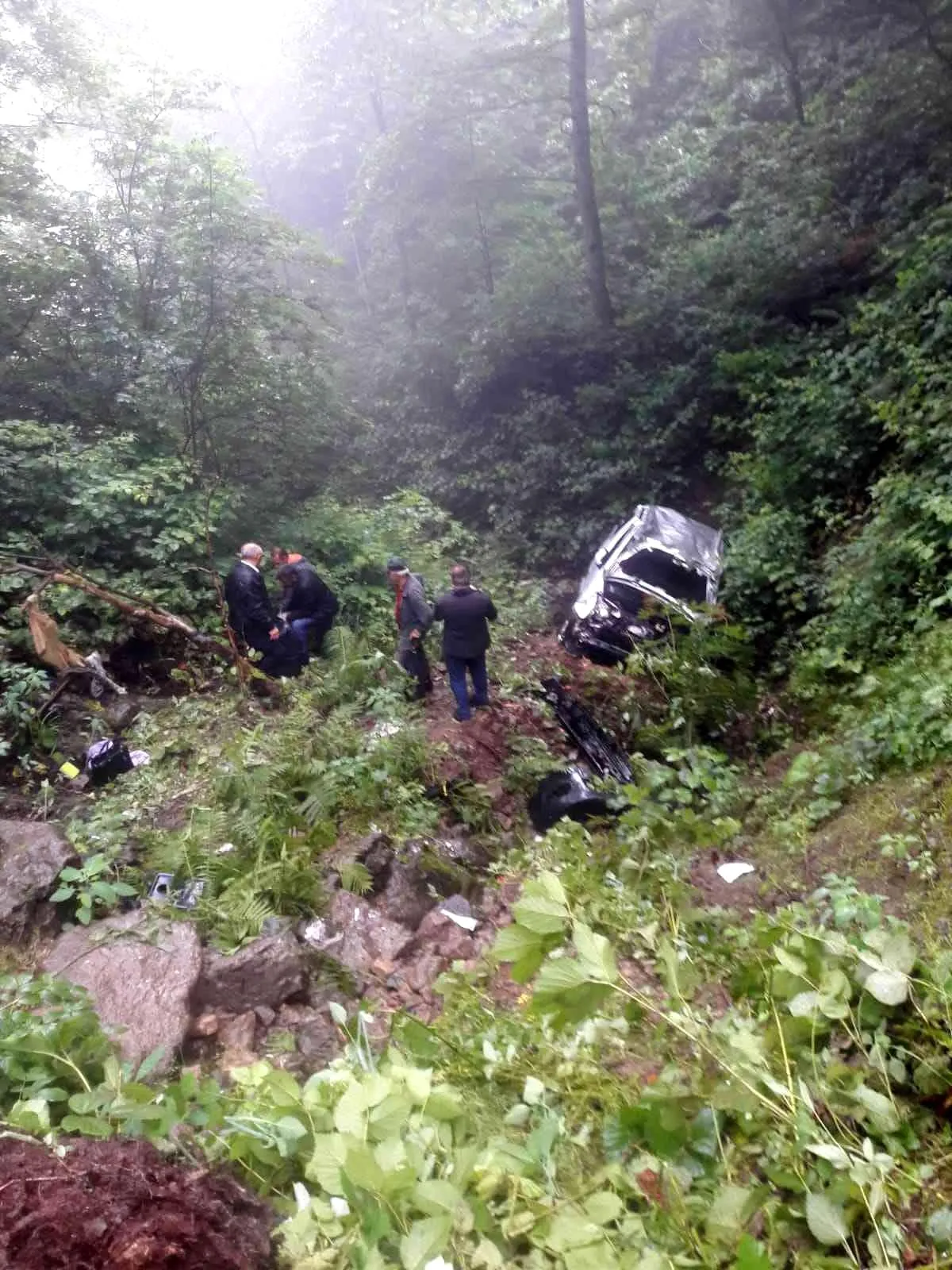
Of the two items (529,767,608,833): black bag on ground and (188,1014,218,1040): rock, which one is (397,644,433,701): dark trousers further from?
(188,1014,218,1040): rock

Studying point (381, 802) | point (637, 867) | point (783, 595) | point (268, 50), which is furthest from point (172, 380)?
point (268, 50)

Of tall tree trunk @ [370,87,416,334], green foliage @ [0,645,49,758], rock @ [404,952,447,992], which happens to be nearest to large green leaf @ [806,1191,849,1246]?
rock @ [404,952,447,992]

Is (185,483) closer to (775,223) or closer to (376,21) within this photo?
(775,223)

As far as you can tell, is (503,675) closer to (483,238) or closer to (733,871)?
(733,871)

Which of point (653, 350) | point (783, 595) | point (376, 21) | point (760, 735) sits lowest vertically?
point (760, 735)

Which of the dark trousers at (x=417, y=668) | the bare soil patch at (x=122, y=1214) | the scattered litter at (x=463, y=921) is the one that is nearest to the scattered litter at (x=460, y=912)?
the scattered litter at (x=463, y=921)

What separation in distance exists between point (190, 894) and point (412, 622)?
13.2ft

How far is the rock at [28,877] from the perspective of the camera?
4730 mm

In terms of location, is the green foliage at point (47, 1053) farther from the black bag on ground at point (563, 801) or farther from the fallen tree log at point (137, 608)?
the fallen tree log at point (137, 608)

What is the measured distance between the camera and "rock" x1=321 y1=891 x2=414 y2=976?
477 cm

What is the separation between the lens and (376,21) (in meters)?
22.0

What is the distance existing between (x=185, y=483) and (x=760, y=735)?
25.6ft

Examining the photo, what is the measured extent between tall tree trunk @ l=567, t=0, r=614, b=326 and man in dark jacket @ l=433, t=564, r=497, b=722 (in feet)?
29.2

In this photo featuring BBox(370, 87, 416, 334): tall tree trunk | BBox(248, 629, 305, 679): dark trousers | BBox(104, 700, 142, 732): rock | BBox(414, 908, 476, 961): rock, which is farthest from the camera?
BBox(370, 87, 416, 334): tall tree trunk
